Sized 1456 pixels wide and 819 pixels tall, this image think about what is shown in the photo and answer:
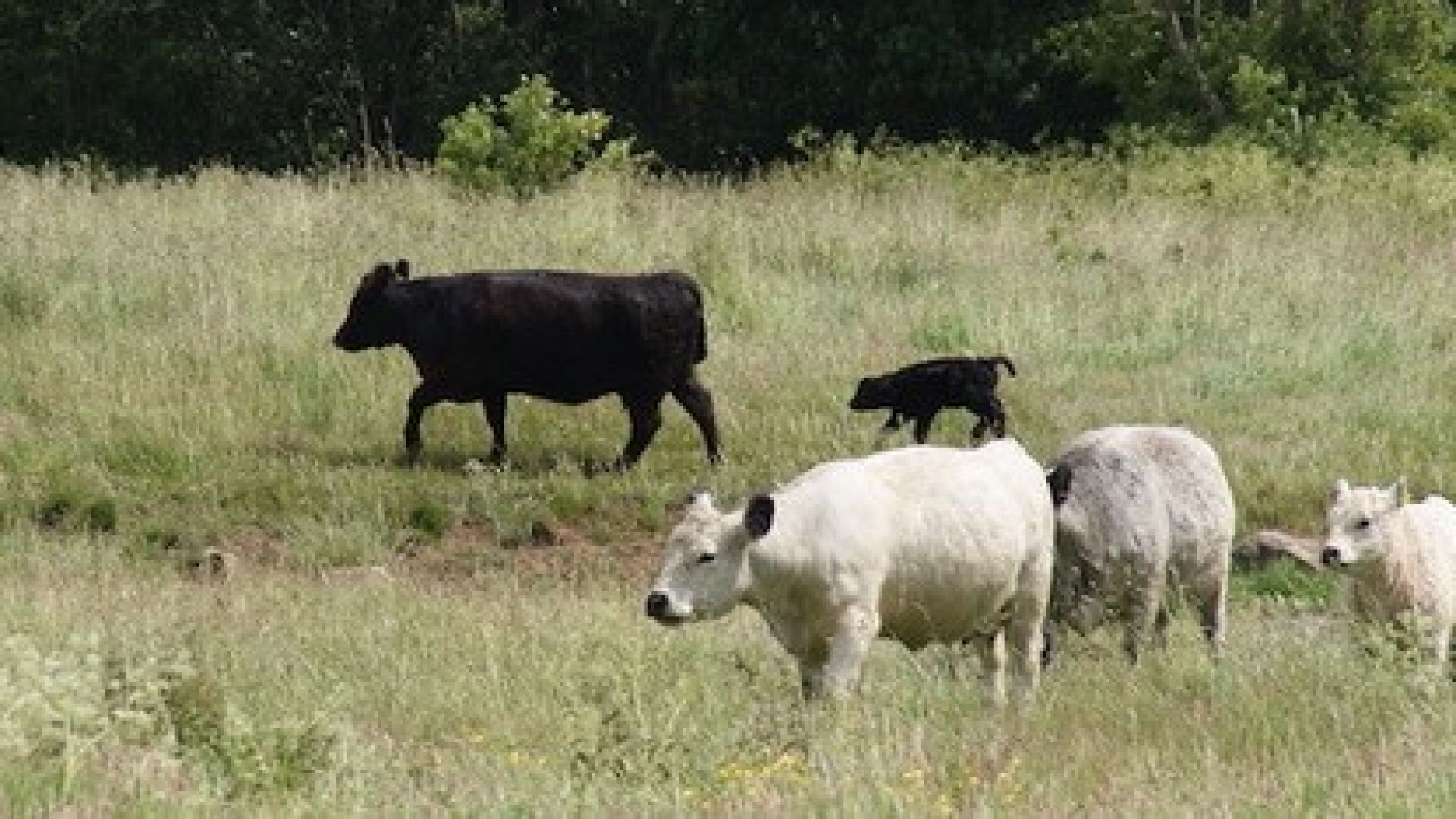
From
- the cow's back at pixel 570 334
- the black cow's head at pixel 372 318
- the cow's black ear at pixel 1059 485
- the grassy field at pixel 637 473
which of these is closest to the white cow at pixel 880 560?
the grassy field at pixel 637 473

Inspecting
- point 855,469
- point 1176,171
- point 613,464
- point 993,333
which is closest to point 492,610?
point 855,469

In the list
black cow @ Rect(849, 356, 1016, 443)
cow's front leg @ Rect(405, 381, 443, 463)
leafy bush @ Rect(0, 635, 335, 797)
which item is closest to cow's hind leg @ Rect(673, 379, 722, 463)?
black cow @ Rect(849, 356, 1016, 443)

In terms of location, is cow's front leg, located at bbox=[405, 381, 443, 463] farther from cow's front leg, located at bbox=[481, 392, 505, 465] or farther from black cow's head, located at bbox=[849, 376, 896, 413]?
black cow's head, located at bbox=[849, 376, 896, 413]

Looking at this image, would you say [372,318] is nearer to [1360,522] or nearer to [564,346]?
[564,346]

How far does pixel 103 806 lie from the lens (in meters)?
6.50

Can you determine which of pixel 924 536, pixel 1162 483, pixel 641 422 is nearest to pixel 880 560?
pixel 924 536

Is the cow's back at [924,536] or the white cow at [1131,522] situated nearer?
the cow's back at [924,536]

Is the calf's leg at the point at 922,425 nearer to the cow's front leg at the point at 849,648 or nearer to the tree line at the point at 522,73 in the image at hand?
the cow's front leg at the point at 849,648

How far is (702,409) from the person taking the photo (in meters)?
17.3

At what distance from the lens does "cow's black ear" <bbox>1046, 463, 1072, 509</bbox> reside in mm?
11086

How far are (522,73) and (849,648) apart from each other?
33.1 metres

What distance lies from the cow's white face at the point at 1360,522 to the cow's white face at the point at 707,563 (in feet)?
10.6

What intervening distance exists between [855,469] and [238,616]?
3.62 metres

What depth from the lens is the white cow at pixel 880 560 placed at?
30.9 ft
